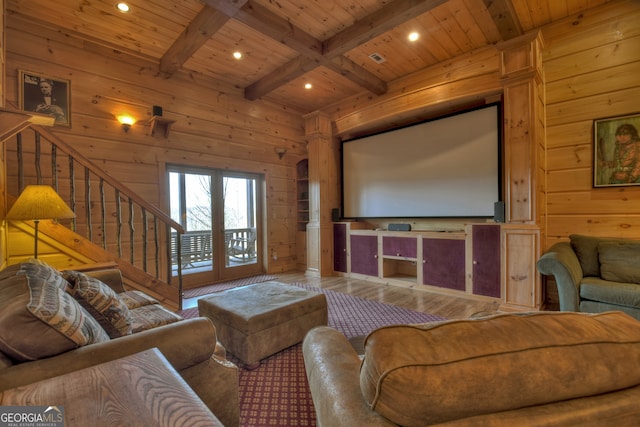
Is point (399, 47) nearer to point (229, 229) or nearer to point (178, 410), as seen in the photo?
point (229, 229)

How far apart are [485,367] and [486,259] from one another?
3.41m

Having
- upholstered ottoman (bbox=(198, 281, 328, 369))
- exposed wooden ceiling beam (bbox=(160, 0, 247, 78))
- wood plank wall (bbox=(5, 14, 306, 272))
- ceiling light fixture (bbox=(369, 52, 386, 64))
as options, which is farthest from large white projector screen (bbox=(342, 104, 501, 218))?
exposed wooden ceiling beam (bbox=(160, 0, 247, 78))

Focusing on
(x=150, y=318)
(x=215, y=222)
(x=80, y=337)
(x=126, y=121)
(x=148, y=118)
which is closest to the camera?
(x=80, y=337)

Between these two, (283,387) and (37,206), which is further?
(37,206)

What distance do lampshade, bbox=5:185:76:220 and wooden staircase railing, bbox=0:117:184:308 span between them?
0.43 meters

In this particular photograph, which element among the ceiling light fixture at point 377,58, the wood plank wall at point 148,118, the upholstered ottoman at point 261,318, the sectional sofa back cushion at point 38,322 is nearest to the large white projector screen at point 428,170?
the ceiling light fixture at point 377,58

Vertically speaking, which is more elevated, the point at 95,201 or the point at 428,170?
the point at 428,170

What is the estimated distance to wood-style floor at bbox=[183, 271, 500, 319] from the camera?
324 cm

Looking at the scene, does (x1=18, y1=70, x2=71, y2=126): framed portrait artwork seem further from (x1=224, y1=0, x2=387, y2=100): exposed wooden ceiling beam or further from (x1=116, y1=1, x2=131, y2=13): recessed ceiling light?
(x1=224, y1=0, x2=387, y2=100): exposed wooden ceiling beam

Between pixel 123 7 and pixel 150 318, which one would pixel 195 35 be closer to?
pixel 123 7

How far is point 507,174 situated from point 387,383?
11.0 feet

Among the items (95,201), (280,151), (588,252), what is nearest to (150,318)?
(95,201)

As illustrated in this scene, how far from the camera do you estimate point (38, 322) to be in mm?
938

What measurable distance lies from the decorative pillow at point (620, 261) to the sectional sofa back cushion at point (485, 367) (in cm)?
266
